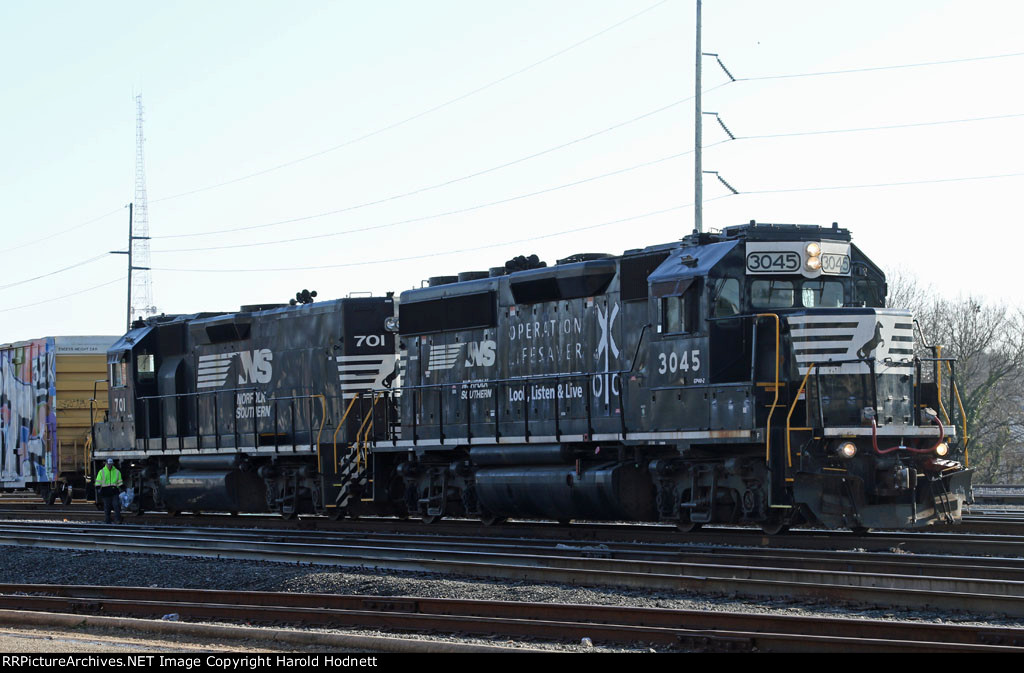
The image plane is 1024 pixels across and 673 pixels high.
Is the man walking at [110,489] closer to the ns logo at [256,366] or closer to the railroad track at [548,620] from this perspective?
the ns logo at [256,366]

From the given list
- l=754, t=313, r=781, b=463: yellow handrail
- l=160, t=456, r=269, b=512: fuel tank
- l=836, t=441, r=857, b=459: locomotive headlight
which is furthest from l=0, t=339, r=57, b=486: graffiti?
l=836, t=441, r=857, b=459: locomotive headlight

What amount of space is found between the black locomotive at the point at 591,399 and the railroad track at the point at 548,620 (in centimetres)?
506

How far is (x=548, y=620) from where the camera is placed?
9.52m

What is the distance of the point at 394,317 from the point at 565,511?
5537 mm

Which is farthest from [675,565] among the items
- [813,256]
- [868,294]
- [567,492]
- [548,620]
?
[868,294]

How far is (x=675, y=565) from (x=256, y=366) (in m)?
12.6

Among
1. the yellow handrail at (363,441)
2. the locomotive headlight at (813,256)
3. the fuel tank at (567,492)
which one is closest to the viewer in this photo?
the locomotive headlight at (813,256)

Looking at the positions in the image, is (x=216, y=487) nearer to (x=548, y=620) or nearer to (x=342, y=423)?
(x=342, y=423)

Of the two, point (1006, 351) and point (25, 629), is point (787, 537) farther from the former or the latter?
point (1006, 351)

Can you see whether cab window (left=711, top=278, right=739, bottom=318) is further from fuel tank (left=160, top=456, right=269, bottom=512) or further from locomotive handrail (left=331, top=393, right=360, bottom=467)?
fuel tank (left=160, top=456, right=269, bottom=512)

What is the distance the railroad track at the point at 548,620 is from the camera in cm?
798

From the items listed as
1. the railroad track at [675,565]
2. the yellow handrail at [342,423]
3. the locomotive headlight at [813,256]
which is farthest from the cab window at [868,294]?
the yellow handrail at [342,423]

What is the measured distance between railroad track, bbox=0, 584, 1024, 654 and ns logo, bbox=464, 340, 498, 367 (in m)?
7.53
